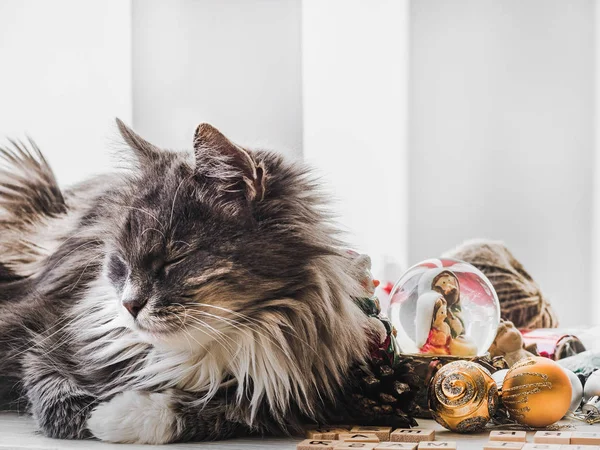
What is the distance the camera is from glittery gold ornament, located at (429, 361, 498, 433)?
1239mm

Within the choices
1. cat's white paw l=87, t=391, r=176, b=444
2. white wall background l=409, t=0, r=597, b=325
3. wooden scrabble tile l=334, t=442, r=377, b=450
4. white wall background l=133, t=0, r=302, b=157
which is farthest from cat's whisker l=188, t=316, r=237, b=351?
white wall background l=409, t=0, r=597, b=325

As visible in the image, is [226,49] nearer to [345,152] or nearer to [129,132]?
[345,152]

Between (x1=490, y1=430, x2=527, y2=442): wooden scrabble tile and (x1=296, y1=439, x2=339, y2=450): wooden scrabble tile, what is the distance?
0.23 meters

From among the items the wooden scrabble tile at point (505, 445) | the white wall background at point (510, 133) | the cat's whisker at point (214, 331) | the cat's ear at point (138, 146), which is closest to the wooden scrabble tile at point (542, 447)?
the wooden scrabble tile at point (505, 445)

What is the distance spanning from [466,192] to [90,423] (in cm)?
220

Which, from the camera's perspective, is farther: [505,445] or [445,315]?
[445,315]

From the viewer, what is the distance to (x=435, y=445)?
1.12m

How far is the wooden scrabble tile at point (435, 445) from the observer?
1099 mm

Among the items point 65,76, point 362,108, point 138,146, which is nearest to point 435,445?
point 138,146

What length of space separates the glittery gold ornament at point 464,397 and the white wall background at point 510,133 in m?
1.91

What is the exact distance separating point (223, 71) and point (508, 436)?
84.0 inches

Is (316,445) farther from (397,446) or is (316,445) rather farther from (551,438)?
(551,438)

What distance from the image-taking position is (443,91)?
3.19 metres

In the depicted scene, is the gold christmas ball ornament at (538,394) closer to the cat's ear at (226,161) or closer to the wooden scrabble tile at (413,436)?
the wooden scrabble tile at (413,436)
